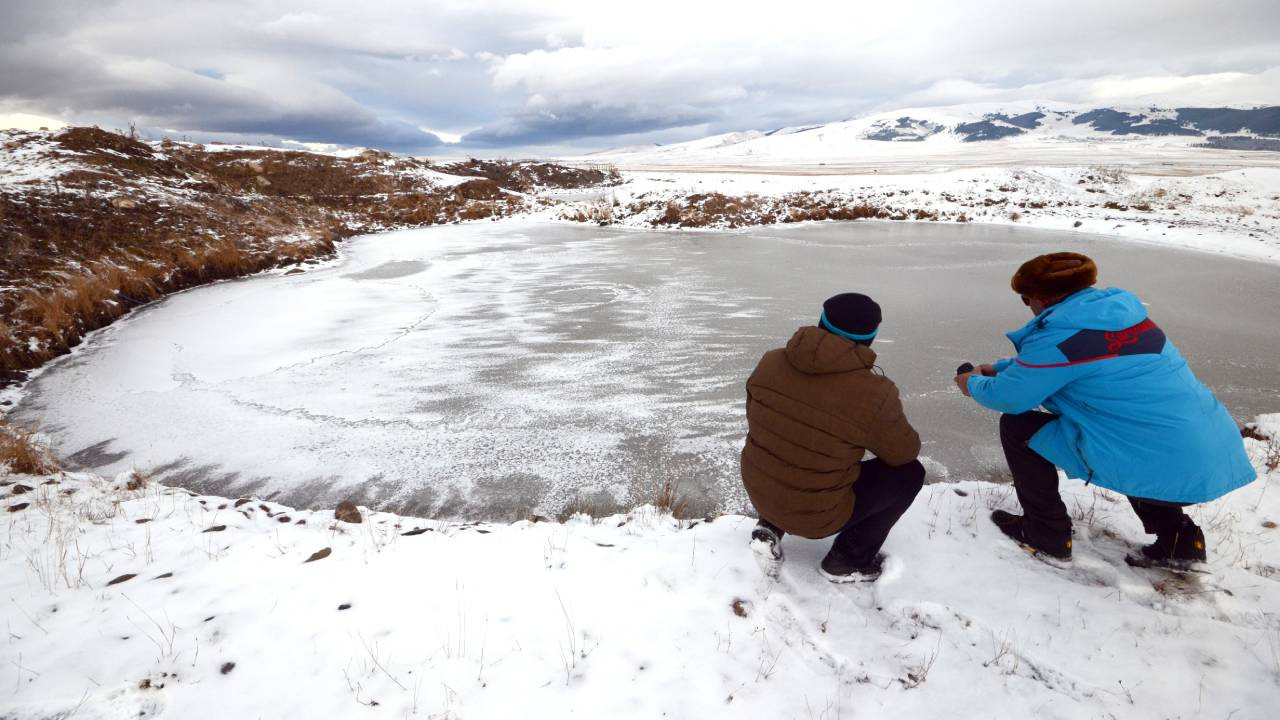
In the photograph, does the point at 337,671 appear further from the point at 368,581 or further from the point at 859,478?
the point at 859,478

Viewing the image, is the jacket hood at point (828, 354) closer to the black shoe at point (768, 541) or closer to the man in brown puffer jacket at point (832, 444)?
the man in brown puffer jacket at point (832, 444)

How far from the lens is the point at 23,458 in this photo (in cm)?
506

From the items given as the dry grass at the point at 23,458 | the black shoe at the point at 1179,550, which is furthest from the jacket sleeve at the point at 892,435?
the dry grass at the point at 23,458

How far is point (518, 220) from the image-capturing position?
3111cm

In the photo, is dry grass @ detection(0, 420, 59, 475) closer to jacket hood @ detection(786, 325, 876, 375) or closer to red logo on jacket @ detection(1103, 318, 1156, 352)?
jacket hood @ detection(786, 325, 876, 375)

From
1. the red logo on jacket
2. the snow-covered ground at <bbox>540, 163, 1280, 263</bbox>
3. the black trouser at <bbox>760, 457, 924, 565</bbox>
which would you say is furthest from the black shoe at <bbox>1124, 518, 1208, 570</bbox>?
the snow-covered ground at <bbox>540, 163, 1280, 263</bbox>

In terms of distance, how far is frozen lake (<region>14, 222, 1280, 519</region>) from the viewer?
5.31 meters

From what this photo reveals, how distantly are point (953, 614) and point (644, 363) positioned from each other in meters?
5.54

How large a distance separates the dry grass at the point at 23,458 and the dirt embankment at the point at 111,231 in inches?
135

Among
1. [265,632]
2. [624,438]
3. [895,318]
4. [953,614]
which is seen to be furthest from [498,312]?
[953,614]

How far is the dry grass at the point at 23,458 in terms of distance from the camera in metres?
5.00

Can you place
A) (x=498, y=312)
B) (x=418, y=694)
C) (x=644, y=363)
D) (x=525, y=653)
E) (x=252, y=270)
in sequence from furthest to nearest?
1. (x=252, y=270)
2. (x=498, y=312)
3. (x=644, y=363)
4. (x=525, y=653)
5. (x=418, y=694)

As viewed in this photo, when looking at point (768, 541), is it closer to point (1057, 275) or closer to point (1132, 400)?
point (1132, 400)

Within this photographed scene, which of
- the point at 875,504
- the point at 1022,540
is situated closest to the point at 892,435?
the point at 875,504
